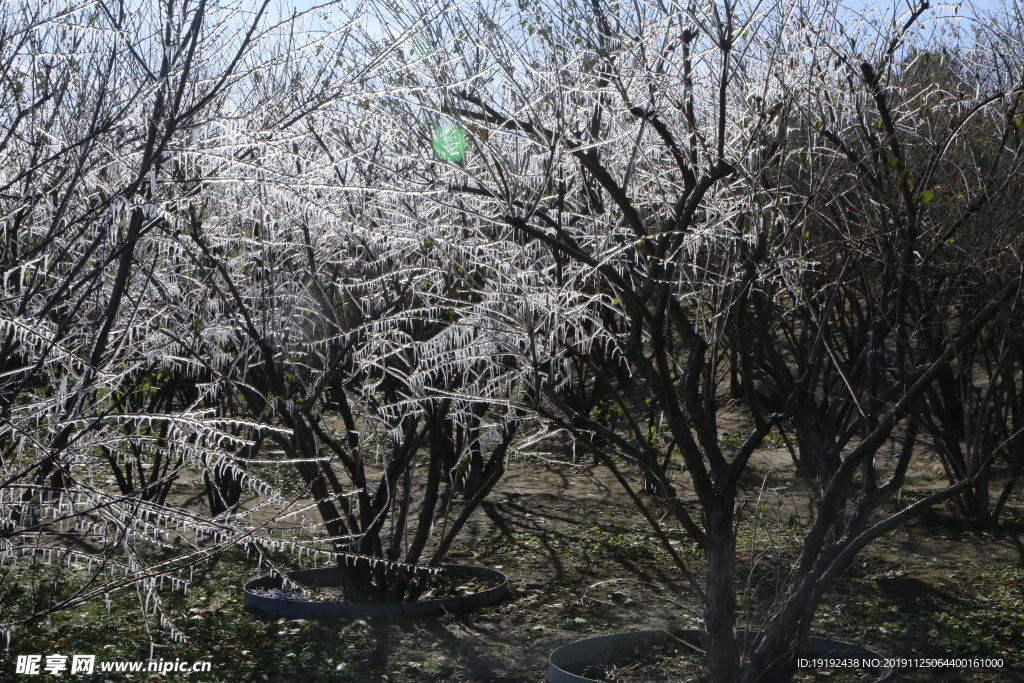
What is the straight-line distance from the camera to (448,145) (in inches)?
164

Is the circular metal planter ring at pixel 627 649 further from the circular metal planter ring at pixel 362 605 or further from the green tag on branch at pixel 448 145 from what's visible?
the green tag on branch at pixel 448 145

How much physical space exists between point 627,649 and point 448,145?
8.61ft

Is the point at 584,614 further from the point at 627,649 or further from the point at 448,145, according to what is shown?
the point at 448,145

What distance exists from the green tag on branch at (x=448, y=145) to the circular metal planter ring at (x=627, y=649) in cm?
234

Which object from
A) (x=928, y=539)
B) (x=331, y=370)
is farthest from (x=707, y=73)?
(x=928, y=539)

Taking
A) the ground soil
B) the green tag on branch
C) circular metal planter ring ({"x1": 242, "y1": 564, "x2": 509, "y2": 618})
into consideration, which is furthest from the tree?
circular metal planter ring ({"x1": 242, "y1": 564, "x2": 509, "y2": 618})

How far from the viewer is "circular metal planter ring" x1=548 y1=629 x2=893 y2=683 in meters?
4.48

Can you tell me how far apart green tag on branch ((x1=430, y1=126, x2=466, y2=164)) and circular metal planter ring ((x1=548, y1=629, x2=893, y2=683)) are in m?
2.34

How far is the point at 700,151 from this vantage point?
3.50 m

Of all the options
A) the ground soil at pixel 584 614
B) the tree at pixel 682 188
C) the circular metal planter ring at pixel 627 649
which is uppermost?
the tree at pixel 682 188

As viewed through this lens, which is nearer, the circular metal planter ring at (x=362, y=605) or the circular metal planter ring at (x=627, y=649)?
the circular metal planter ring at (x=627, y=649)

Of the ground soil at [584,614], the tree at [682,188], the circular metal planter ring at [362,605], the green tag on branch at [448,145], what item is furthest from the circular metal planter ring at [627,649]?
the green tag on branch at [448,145]

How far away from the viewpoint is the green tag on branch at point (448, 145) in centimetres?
412

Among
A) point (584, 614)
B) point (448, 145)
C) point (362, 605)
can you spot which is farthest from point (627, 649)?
point (448, 145)
